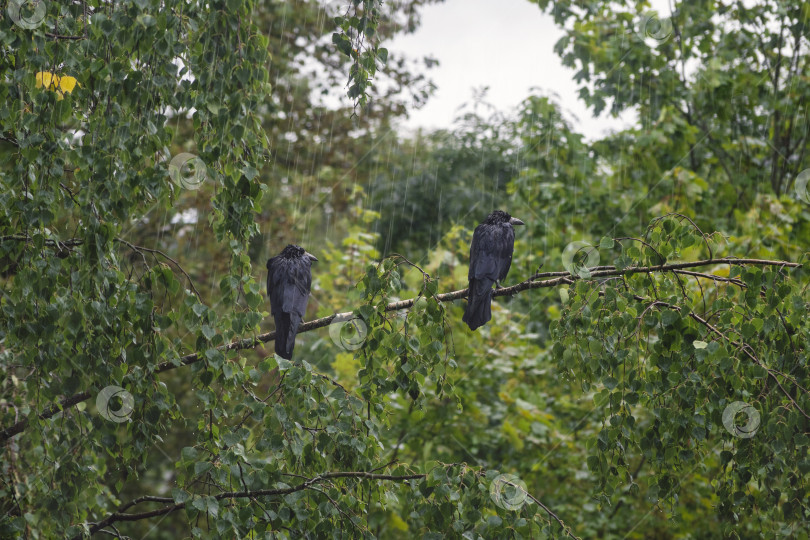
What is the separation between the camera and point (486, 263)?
287cm

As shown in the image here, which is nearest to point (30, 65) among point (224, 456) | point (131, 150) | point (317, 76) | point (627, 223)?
point (131, 150)

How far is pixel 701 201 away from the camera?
Result: 619cm

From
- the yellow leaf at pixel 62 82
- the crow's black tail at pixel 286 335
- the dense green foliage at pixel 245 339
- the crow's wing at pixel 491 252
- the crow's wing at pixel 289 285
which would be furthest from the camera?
the crow's wing at pixel 491 252

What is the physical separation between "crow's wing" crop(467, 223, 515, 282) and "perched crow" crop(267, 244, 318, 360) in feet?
2.14

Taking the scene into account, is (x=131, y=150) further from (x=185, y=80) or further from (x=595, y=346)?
(x=595, y=346)

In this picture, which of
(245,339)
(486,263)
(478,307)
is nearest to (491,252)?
(486,263)

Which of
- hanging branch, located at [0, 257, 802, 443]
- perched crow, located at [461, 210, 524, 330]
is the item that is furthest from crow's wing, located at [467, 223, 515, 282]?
hanging branch, located at [0, 257, 802, 443]

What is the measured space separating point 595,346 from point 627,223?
15.3ft

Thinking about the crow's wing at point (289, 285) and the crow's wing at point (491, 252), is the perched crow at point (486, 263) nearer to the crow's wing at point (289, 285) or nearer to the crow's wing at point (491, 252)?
the crow's wing at point (491, 252)

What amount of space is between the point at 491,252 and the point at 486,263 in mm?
125

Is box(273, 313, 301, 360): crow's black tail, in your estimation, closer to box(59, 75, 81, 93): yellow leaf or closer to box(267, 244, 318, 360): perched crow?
box(267, 244, 318, 360): perched crow

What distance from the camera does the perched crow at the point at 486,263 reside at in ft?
8.82

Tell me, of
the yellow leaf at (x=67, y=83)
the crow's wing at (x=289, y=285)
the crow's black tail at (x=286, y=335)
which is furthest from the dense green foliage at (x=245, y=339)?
the crow's wing at (x=289, y=285)

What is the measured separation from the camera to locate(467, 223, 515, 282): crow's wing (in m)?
2.84
